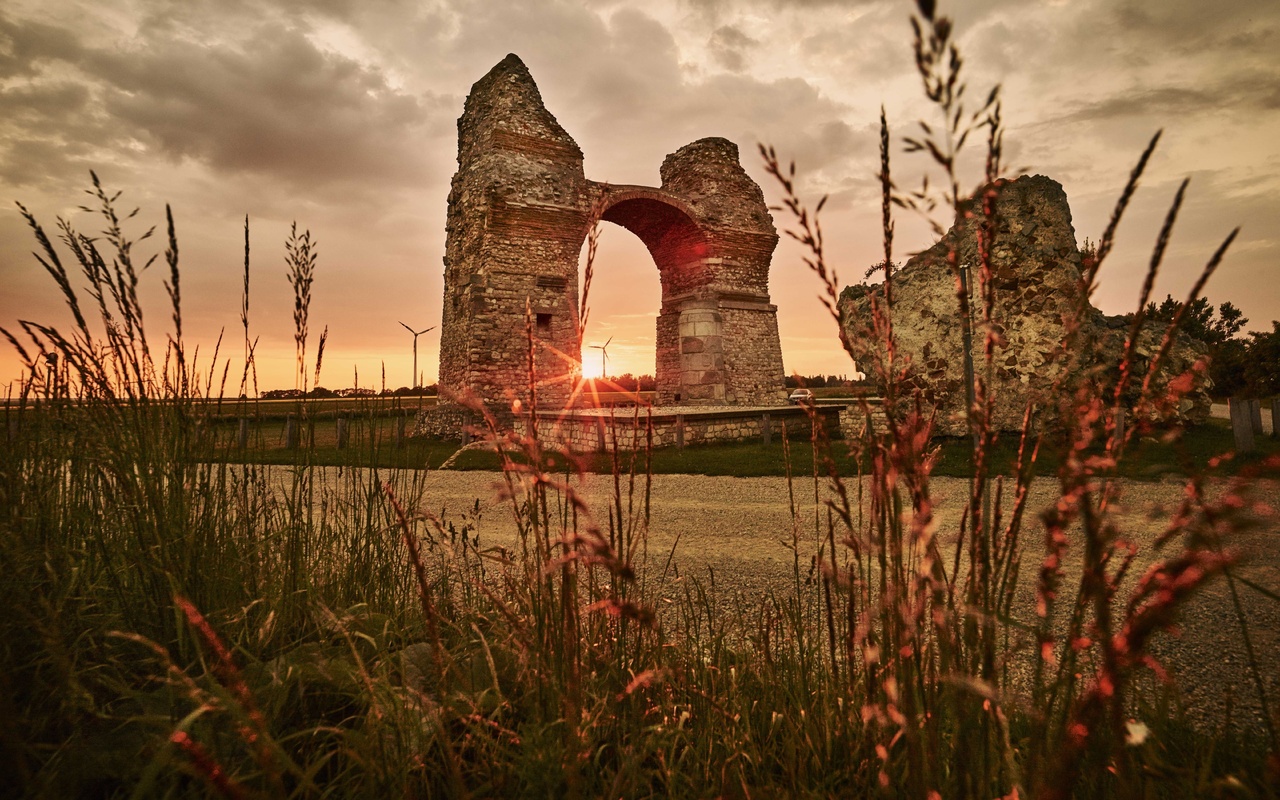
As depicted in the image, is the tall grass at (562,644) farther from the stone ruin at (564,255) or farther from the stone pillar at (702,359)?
the stone pillar at (702,359)

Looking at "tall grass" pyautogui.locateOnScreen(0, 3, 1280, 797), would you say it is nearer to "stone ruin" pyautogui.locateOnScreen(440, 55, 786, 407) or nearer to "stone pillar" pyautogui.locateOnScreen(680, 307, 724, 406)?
"stone ruin" pyautogui.locateOnScreen(440, 55, 786, 407)

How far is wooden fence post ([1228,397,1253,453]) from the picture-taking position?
24.2ft

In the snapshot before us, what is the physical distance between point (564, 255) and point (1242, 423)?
11816 mm

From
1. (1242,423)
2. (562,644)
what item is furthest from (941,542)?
(1242,423)

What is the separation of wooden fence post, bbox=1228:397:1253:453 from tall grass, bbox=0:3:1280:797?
23.5 feet

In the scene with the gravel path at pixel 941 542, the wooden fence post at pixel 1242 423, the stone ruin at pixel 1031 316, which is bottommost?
the gravel path at pixel 941 542

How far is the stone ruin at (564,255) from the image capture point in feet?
45.4

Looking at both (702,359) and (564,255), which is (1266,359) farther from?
(564,255)

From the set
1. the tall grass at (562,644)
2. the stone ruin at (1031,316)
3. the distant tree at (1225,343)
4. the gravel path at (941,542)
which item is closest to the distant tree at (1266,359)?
the distant tree at (1225,343)

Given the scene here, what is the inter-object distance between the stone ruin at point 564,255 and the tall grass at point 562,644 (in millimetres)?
10055

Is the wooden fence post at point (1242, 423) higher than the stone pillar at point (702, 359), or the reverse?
the stone pillar at point (702, 359)

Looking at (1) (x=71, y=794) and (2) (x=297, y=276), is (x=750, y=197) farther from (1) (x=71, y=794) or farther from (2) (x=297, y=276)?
(1) (x=71, y=794)

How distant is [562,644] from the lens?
147cm

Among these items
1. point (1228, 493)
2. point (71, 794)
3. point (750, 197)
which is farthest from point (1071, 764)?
point (750, 197)
